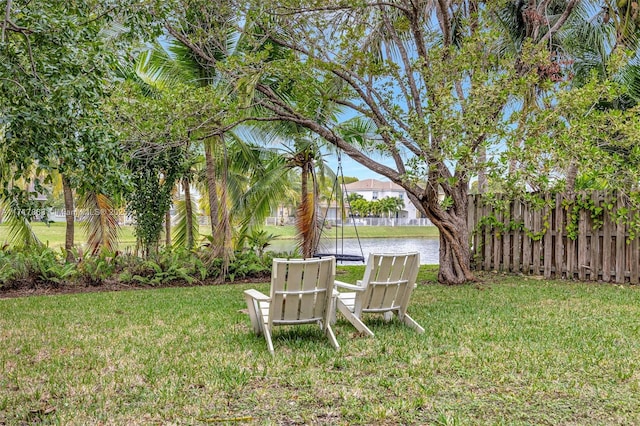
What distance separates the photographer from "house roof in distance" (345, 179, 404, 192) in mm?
56062

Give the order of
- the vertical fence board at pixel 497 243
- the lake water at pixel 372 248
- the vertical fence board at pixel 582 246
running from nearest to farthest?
the vertical fence board at pixel 582 246
the vertical fence board at pixel 497 243
the lake water at pixel 372 248

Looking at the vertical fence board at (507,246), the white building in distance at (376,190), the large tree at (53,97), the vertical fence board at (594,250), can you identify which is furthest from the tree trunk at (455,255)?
the white building in distance at (376,190)

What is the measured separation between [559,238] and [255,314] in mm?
6959

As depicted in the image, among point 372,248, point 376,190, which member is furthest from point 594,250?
point 376,190

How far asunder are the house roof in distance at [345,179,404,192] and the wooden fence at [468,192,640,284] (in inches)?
1781

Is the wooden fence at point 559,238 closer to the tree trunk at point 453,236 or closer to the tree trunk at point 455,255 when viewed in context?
the tree trunk at point 453,236

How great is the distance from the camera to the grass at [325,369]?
9.73 ft

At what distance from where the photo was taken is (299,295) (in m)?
4.39

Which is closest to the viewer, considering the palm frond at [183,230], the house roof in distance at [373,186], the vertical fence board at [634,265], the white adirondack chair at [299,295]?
the white adirondack chair at [299,295]

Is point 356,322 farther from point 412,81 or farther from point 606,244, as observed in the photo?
point 606,244

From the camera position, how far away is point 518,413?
9.64 ft

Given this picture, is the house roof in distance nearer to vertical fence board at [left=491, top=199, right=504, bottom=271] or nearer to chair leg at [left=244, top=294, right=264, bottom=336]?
vertical fence board at [left=491, top=199, right=504, bottom=271]

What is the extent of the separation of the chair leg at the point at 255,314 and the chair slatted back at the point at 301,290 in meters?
0.28

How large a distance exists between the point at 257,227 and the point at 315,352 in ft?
31.3
